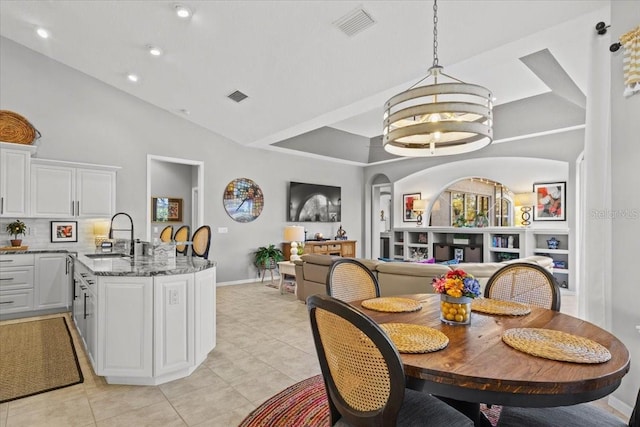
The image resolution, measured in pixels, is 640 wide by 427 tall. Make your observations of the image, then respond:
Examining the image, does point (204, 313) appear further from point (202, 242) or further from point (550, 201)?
point (550, 201)

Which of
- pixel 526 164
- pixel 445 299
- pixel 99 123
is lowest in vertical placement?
pixel 445 299

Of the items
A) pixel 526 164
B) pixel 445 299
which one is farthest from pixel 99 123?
pixel 526 164

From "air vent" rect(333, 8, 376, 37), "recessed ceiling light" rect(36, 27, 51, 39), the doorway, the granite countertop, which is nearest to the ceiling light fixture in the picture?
"air vent" rect(333, 8, 376, 37)

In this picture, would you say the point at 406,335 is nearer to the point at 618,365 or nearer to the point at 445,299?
the point at 445,299

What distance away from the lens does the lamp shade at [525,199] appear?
664 centimetres

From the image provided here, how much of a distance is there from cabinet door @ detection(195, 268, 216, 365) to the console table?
443 cm

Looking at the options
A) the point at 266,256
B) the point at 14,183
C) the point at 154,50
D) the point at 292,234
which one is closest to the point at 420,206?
the point at 292,234

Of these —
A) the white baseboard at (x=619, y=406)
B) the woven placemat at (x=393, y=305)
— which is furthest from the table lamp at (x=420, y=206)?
the woven placemat at (x=393, y=305)

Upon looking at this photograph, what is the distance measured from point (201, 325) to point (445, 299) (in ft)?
6.99

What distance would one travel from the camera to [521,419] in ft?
4.65

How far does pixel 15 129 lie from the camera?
4.73m

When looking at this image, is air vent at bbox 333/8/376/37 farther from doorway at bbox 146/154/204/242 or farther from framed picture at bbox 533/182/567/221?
framed picture at bbox 533/182/567/221

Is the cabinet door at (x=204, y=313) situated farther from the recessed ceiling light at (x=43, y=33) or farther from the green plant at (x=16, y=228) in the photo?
the recessed ceiling light at (x=43, y=33)

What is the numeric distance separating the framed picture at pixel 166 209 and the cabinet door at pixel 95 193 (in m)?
2.63
